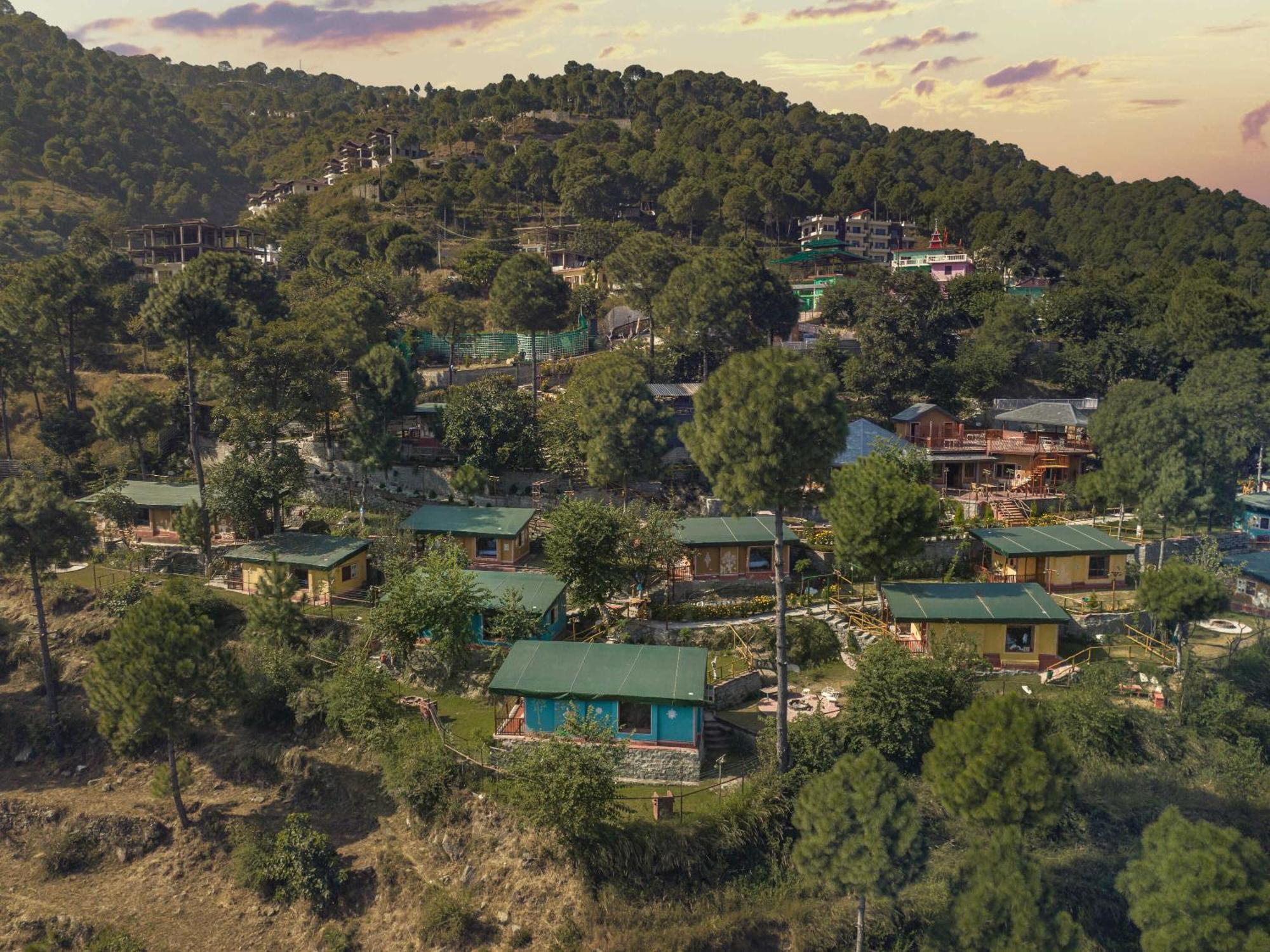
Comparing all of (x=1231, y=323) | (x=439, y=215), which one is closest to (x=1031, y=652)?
(x=1231, y=323)

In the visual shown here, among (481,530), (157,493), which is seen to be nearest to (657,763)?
(481,530)

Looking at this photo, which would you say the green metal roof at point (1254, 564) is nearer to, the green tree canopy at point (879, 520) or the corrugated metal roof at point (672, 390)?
the green tree canopy at point (879, 520)

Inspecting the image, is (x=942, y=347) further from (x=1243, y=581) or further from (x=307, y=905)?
(x=307, y=905)

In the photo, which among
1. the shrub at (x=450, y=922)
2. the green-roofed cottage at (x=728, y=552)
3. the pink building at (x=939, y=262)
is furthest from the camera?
the pink building at (x=939, y=262)

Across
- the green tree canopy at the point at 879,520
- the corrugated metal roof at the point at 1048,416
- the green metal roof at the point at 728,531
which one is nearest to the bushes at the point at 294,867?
the green metal roof at the point at 728,531

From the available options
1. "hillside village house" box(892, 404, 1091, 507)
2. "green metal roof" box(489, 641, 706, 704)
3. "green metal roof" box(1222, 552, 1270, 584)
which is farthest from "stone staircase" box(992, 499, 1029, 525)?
"green metal roof" box(489, 641, 706, 704)

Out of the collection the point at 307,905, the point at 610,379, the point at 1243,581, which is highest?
the point at 610,379
